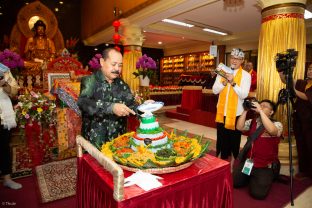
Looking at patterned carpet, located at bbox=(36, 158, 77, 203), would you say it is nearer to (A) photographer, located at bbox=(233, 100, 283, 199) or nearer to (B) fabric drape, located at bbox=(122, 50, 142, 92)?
(A) photographer, located at bbox=(233, 100, 283, 199)

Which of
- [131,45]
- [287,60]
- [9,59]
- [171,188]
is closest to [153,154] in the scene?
[171,188]

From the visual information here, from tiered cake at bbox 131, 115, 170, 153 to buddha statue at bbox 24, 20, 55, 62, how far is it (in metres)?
7.69

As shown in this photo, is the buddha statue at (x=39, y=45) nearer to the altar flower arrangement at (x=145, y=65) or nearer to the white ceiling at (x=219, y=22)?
the white ceiling at (x=219, y=22)

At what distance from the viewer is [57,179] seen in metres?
2.56

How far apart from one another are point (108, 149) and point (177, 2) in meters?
4.17

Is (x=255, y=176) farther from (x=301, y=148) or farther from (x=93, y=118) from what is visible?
(x=93, y=118)

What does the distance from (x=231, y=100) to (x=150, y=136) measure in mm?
1573

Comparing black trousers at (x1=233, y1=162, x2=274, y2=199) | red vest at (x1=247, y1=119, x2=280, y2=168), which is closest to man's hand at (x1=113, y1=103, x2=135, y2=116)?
red vest at (x1=247, y1=119, x2=280, y2=168)

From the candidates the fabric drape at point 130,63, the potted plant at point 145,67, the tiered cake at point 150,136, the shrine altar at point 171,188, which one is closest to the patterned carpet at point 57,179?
the shrine altar at point 171,188

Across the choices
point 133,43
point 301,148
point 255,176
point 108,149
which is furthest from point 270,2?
point 133,43

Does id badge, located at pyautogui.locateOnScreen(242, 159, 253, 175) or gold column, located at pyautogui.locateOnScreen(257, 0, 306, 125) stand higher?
gold column, located at pyautogui.locateOnScreen(257, 0, 306, 125)

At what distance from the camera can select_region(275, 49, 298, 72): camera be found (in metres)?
2.11

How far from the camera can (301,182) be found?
257cm

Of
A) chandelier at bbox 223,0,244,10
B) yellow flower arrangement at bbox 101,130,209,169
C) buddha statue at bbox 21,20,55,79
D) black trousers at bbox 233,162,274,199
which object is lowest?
black trousers at bbox 233,162,274,199
